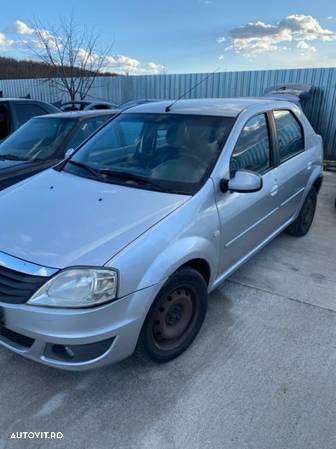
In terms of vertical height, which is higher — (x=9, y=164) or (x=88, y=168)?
(x=88, y=168)

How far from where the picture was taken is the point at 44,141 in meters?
4.86

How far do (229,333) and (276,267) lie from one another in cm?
131

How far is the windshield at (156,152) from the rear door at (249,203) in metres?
0.23

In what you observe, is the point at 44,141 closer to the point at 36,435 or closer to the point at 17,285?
the point at 17,285

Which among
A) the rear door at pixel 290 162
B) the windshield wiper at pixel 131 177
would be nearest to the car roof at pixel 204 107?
the rear door at pixel 290 162

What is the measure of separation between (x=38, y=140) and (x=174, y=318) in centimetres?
353

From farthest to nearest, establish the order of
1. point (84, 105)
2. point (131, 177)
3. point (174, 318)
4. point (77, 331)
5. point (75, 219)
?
point (84, 105) → point (131, 177) → point (174, 318) → point (75, 219) → point (77, 331)

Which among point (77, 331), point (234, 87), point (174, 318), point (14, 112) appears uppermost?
point (234, 87)

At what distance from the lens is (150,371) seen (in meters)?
2.38

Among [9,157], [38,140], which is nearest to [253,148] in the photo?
[38,140]

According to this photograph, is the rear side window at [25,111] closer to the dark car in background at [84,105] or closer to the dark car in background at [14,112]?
the dark car in background at [14,112]

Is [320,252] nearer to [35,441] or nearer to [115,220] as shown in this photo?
[115,220]

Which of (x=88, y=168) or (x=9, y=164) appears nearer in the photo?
(x=88, y=168)

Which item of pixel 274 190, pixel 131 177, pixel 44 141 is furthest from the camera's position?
pixel 44 141
